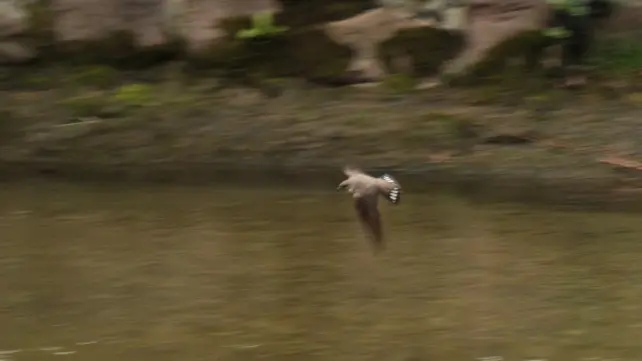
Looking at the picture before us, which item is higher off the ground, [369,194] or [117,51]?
[117,51]

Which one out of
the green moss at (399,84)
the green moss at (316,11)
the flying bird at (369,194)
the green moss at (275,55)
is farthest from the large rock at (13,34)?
the flying bird at (369,194)

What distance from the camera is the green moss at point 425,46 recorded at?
11.1 meters

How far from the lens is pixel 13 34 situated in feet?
37.6

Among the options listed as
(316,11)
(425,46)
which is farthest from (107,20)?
(425,46)

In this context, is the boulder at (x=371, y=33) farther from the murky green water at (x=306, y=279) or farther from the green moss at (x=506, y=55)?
the murky green water at (x=306, y=279)

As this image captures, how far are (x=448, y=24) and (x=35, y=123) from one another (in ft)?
13.8

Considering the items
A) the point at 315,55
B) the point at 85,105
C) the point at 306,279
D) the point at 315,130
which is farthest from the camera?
the point at 315,55

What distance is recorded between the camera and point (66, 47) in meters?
11.5

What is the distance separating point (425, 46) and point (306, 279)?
5.21 meters

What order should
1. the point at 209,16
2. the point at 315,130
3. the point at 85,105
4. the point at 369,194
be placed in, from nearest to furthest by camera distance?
the point at 369,194 < the point at 315,130 < the point at 85,105 < the point at 209,16

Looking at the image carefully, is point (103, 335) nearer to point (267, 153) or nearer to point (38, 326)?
point (38, 326)

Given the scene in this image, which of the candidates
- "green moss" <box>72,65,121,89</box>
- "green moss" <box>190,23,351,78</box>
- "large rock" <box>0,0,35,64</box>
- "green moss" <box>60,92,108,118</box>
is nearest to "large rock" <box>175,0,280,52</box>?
"green moss" <box>190,23,351,78</box>

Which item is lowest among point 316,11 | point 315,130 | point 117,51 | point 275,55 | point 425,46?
point 315,130

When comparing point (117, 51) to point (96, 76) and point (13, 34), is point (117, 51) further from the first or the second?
point (13, 34)
